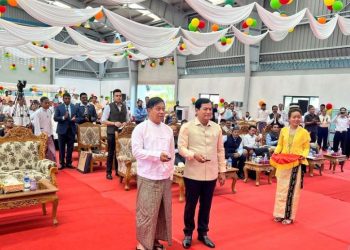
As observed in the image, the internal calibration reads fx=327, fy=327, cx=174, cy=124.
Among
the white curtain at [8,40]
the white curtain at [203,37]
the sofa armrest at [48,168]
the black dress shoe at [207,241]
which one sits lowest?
the black dress shoe at [207,241]

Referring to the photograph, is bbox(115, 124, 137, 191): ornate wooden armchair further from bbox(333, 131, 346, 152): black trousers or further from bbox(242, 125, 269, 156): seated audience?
bbox(333, 131, 346, 152): black trousers

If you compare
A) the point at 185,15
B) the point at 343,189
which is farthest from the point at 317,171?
the point at 185,15

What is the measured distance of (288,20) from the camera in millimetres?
6082

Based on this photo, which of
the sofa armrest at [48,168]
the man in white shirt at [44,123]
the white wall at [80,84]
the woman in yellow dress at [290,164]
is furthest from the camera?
the white wall at [80,84]

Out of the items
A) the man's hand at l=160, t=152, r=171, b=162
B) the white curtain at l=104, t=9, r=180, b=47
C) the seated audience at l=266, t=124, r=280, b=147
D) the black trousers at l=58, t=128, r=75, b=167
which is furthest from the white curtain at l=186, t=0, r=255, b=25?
the man's hand at l=160, t=152, r=171, b=162

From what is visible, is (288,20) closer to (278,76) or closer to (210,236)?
(210,236)

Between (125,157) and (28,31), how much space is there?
11.6ft

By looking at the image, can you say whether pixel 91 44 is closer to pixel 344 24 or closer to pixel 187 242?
pixel 344 24

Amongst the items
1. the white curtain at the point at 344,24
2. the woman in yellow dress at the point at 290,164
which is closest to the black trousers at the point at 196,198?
the woman in yellow dress at the point at 290,164

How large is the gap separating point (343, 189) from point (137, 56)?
8.07m

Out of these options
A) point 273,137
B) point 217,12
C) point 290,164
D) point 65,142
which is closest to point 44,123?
point 65,142

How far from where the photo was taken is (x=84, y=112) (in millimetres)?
6883

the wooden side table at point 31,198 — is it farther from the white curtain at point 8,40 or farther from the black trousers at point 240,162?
the white curtain at point 8,40

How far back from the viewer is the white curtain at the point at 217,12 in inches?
207
